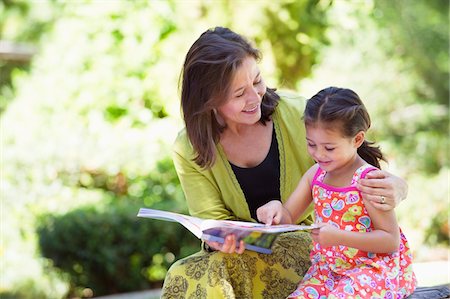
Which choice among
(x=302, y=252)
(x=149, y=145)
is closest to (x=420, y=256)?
(x=149, y=145)

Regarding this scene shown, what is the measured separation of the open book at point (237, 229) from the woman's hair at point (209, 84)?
52 centimetres

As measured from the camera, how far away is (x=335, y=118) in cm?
292

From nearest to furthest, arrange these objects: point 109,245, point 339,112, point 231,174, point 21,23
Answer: point 339,112 < point 231,174 < point 109,245 < point 21,23

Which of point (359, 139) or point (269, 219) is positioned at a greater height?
point (359, 139)

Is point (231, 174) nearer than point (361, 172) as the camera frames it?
No

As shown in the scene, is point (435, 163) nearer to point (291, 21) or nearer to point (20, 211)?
point (291, 21)

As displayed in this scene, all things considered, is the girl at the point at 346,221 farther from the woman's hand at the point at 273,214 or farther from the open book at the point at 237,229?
the open book at the point at 237,229

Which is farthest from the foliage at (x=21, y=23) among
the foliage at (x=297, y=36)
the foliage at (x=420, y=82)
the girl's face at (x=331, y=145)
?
the girl's face at (x=331, y=145)

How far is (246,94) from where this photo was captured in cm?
327

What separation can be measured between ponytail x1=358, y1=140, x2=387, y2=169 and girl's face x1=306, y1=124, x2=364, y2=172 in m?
0.19

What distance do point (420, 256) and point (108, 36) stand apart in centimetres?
415

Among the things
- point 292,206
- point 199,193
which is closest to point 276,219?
point 292,206

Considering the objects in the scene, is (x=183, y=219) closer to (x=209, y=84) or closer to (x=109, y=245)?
(x=209, y=84)

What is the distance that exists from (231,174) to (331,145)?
25.4 inches
